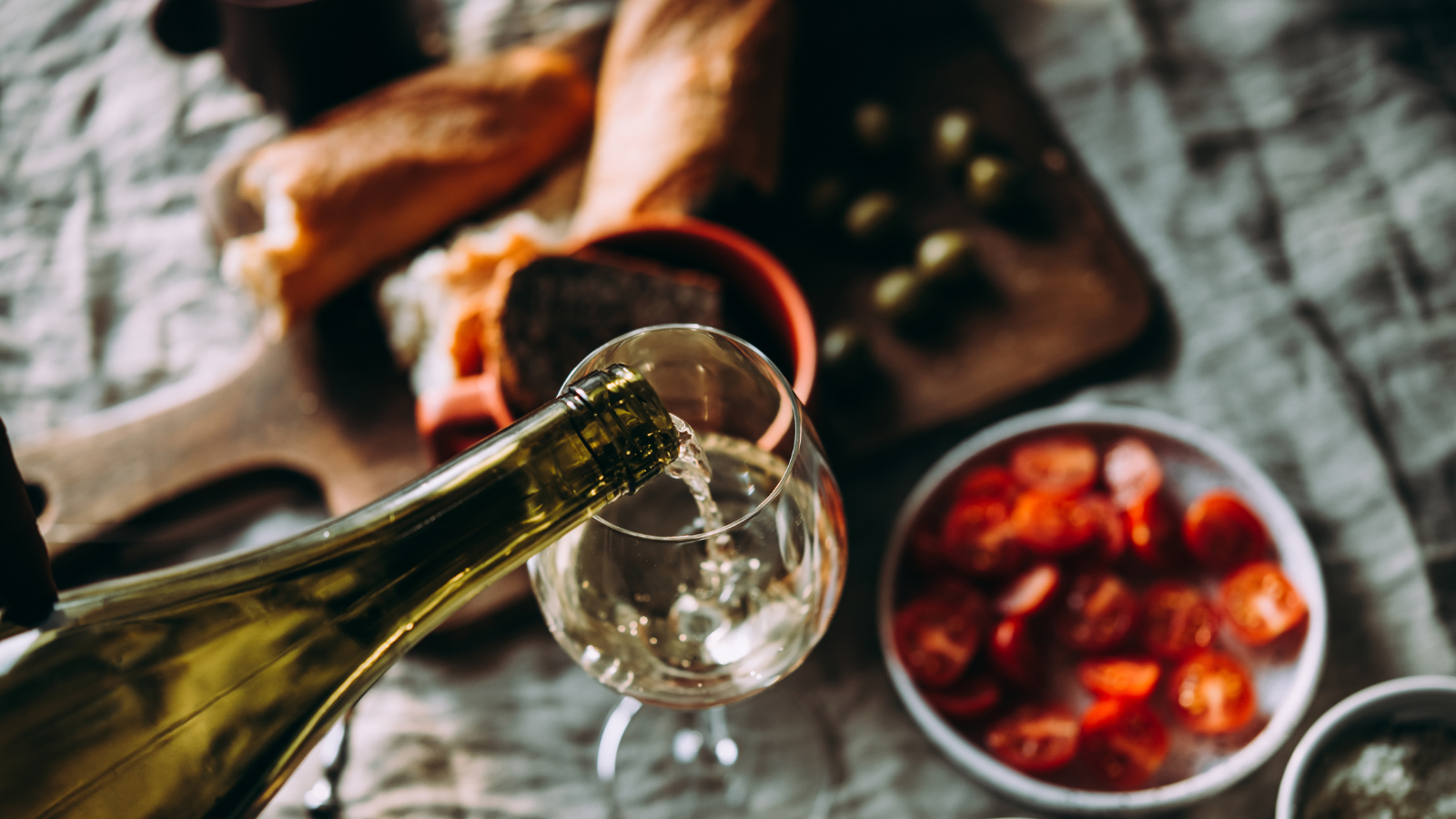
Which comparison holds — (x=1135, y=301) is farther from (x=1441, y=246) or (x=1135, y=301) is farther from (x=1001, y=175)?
(x=1441, y=246)

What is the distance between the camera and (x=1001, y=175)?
34.0 inches

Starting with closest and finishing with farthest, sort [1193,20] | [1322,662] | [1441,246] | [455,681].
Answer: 1. [1322,662]
2. [455,681]
3. [1441,246]
4. [1193,20]

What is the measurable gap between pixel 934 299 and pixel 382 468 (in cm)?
46

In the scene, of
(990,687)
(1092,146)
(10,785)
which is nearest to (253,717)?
(10,785)

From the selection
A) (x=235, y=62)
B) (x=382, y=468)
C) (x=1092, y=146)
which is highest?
(x=235, y=62)

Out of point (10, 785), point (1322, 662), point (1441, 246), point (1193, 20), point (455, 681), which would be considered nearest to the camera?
point (10, 785)

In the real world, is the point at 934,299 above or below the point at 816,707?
above

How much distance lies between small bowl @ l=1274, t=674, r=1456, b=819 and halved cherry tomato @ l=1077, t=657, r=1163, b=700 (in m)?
0.10

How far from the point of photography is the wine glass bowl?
0.47m

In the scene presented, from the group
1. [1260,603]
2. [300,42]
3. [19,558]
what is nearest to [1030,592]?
[1260,603]

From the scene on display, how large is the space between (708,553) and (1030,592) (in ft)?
1.04

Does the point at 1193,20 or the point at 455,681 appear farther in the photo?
the point at 1193,20

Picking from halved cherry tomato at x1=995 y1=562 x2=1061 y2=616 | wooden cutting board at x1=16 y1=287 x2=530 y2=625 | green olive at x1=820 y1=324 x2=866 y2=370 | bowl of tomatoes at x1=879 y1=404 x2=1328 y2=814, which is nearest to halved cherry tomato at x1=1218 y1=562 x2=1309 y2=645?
bowl of tomatoes at x1=879 y1=404 x2=1328 y2=814

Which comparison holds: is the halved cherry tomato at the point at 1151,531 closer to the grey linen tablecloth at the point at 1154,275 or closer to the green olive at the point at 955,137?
the grey linen tablecloth at the point at 1154,275
